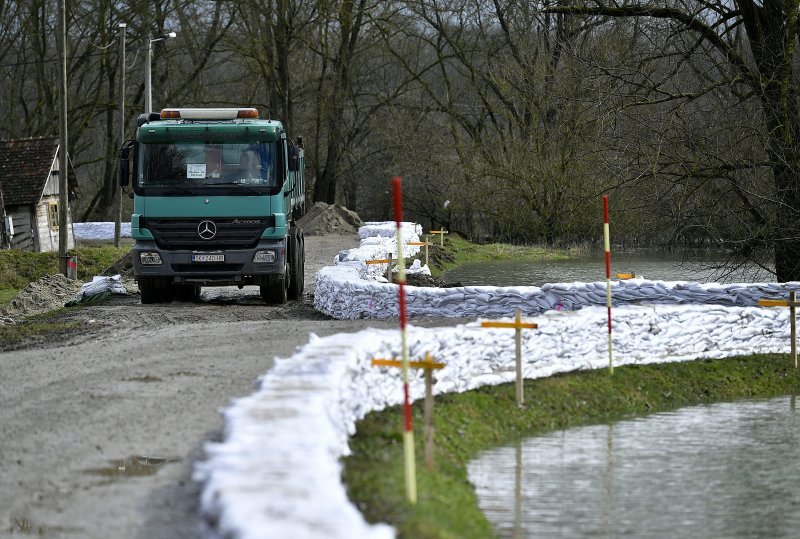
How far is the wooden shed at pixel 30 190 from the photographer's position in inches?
2048

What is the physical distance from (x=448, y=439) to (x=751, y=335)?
7.65 meters

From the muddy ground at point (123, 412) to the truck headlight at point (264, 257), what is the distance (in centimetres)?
130

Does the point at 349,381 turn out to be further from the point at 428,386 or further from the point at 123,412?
the point at 123,412

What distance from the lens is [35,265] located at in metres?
42.0

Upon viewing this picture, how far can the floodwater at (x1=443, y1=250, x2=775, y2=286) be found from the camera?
115 ft

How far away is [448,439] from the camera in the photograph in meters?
13.1

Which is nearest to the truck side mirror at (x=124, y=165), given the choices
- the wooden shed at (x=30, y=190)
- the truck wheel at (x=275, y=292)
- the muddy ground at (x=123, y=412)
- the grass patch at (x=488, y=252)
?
the muddy ground at (x=123, y=412)

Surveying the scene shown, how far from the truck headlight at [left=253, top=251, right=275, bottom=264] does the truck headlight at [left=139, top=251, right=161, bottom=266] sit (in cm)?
159

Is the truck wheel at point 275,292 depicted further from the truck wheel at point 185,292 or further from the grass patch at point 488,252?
the grass patch at point 488,252

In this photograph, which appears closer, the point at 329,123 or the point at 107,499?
the point at 107,499

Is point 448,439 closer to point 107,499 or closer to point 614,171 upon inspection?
point 107,499

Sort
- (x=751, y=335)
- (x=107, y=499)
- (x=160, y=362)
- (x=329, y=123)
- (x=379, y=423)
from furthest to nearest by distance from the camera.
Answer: (x=329, y=123) < (x=751, y=335) < (x=160, y=362) < (x=379, y=423) < (x=107, y=499)

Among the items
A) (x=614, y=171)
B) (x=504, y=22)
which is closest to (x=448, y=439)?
(x=614, y=171)

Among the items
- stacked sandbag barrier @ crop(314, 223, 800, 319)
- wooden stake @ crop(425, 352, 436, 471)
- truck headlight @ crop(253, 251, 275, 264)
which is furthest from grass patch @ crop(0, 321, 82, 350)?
wooden stake @ crop(425, 352, 436, 471)
